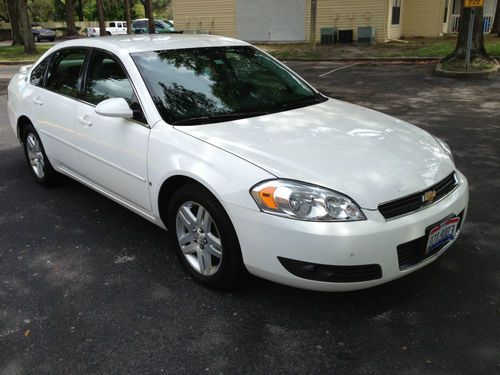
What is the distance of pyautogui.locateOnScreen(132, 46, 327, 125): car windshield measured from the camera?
11.8ft

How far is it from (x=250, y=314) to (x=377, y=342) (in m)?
0.77

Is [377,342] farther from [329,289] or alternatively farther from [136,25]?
[136,25]

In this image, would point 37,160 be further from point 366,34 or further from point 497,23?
point 497,23

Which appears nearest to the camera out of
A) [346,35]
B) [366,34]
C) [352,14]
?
[366,34]

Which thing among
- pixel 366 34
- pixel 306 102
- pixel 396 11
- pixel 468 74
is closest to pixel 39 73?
pixel 306 102

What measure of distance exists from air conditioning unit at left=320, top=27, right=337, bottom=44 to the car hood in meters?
20.3

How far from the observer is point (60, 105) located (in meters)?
4.52

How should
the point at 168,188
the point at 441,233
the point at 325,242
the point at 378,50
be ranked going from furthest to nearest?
the point at 378,50 < the point at 168,188 < the point at 441,233 < the point at 325,242

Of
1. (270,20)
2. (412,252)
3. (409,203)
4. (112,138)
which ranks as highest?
(270,20)

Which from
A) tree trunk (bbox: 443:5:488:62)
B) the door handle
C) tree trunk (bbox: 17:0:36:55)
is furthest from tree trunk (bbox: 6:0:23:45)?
the door handle

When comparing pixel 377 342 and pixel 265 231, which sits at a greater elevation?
pixel 265 231

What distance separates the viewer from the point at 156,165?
3.38 metres

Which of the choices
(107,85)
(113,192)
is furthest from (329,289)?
(107,85)

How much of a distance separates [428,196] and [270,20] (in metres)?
24.0
